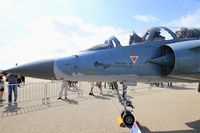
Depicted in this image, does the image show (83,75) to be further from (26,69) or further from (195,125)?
(195,125)

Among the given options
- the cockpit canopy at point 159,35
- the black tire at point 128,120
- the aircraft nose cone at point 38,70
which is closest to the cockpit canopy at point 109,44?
the cockpit canopy at point 159,35

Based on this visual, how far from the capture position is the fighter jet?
600cm

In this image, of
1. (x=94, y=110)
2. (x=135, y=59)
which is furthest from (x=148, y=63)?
(x=94, y=110)

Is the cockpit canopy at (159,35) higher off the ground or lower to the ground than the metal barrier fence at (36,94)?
higher

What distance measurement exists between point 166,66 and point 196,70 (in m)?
0.72

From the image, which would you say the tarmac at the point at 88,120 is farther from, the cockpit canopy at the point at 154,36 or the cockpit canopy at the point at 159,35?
the cockpit canopy at the point at 159,35

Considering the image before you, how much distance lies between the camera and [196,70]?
6152mm

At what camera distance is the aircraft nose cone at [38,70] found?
5.94m

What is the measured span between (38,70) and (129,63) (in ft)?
7.40

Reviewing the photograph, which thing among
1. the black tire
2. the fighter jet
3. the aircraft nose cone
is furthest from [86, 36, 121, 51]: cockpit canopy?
the black tire

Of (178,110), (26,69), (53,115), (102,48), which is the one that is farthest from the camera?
(178,110)

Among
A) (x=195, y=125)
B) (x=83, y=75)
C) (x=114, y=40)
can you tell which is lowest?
(x=195, y=125)

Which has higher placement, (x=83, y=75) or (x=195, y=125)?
(x=83, y=75)

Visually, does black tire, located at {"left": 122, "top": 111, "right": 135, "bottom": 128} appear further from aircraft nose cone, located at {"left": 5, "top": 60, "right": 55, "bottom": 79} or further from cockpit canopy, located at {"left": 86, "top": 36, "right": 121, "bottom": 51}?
aircraft nose cone, located at {"left": 5, "top": 60, "right": 55, "bottom": 79}
